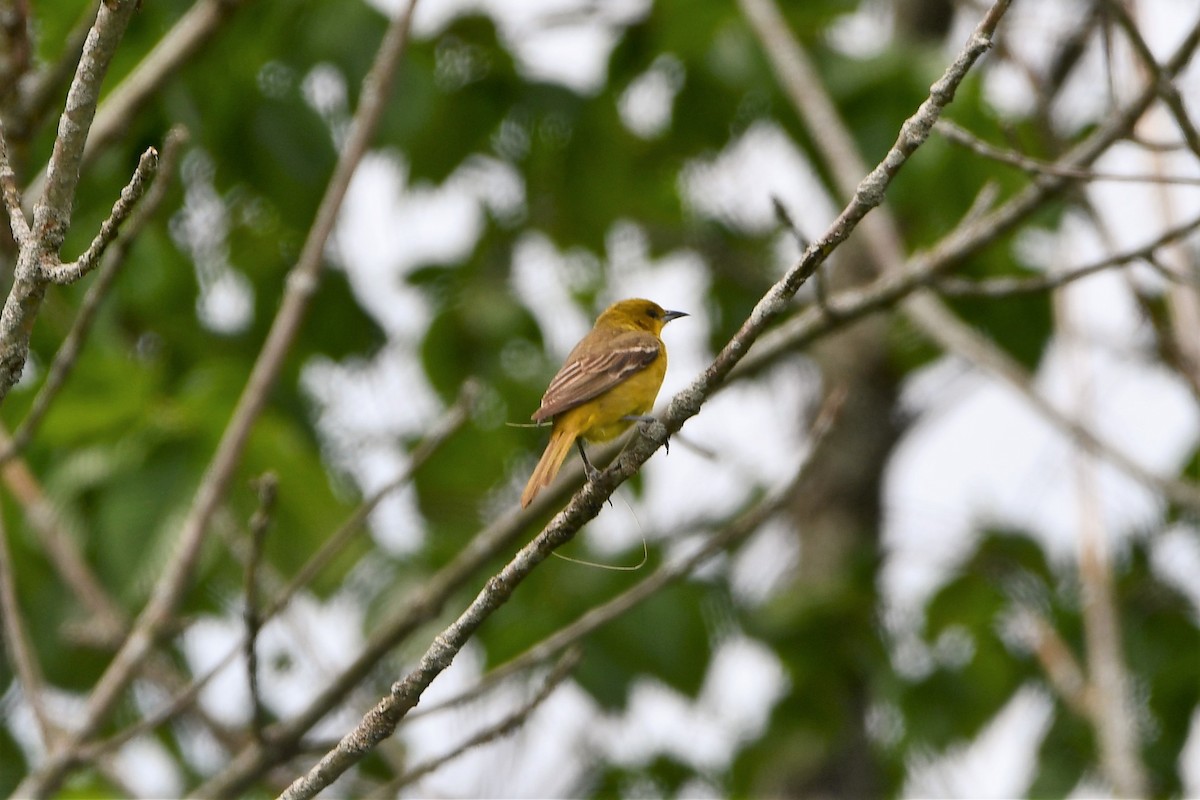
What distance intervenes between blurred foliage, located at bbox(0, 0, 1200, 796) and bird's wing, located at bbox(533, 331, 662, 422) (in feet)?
4.00

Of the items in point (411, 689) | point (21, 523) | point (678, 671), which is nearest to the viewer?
point (411, 689)

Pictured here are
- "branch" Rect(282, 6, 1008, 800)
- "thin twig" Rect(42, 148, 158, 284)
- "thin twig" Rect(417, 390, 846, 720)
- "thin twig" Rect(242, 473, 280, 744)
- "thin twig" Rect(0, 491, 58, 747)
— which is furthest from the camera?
"thin twig" Rect(0, 491, 58, 747)

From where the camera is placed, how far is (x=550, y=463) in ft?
13.3

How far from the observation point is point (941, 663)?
827 centimetres

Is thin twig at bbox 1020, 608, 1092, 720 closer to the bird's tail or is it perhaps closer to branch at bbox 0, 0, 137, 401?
the bird's tail

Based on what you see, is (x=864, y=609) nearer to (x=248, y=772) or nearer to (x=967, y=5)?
(x=967, y=5)

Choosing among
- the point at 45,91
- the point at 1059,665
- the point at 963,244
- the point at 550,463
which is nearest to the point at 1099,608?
the point at 1059,665

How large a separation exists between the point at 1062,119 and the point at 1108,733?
388 cm

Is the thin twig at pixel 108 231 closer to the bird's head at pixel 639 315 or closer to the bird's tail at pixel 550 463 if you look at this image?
the bird's tail at pixel 550 463

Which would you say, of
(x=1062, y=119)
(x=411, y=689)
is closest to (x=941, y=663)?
(x=1062, y=119)

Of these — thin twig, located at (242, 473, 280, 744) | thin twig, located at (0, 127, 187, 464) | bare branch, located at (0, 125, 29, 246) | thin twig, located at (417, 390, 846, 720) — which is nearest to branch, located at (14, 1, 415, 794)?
thin twig, located at (242, 473, 280, 744)

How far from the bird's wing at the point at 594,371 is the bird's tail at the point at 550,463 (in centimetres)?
7

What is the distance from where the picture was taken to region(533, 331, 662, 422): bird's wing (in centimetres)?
415

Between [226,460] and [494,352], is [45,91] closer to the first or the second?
[226,460]
